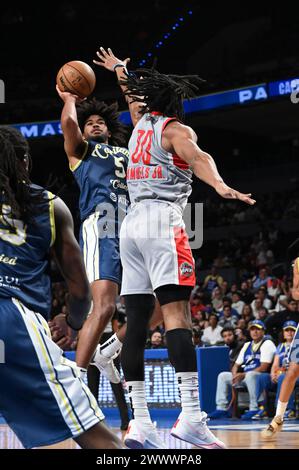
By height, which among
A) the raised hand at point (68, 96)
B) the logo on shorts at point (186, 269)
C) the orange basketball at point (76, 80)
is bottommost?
the logo on shorts at point (186, 269)

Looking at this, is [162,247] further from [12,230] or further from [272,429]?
[272,429]

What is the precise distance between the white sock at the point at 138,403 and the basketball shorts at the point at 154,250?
48cm

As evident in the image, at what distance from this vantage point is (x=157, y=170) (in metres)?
4.25

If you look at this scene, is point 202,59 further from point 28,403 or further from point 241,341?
point 28,403

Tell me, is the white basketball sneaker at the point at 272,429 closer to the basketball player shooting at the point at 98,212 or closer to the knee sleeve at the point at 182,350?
the basketball player shooting at the point at 98,212

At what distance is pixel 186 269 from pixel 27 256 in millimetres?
1400

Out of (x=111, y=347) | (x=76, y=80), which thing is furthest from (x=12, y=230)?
(x=111, y=347)

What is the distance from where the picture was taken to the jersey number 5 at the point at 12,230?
2.80 metres

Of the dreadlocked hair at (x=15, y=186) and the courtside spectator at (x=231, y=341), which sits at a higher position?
the dreadlocked hair at (x=15, y=186)

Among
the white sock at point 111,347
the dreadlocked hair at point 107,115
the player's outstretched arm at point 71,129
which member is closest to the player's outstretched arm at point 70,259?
the player's outstretched arm at point 71,129

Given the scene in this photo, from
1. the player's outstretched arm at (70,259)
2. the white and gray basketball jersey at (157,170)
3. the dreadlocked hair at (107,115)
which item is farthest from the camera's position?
the dreadlocked hair at (107,115)

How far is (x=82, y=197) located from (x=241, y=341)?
18.5ft

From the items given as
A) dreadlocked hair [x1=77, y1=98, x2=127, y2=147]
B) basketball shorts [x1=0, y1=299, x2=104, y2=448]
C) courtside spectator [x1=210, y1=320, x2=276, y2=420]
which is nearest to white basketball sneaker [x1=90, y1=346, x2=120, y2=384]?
dreadlocked hair [x1=77, y1=98, x2=127, y2=147]

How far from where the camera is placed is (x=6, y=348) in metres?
2.66
